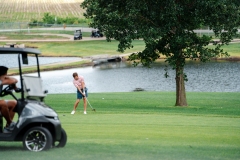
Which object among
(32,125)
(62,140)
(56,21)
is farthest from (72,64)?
(32,125)

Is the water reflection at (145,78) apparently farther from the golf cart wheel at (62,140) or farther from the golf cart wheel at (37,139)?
the golf cart wheel at (37,139)

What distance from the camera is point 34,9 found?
16000 cm

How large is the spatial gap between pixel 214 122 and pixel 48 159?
36.6ft

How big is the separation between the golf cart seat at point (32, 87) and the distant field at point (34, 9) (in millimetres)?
130625

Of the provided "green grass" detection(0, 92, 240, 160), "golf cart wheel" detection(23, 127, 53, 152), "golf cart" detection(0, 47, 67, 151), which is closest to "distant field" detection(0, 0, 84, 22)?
"green grass" detection(0, 92, 240, 160)

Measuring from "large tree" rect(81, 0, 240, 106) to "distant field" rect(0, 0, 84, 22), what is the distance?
367 feet

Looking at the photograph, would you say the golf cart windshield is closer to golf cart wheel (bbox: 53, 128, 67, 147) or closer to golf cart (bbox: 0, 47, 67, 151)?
golf cart (bbox: 0, 47, 67, 151)

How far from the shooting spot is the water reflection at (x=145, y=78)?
52031mm

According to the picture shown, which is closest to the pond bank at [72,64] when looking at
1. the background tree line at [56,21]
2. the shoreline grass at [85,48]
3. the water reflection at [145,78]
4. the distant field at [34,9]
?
the water reflection at [145,78]

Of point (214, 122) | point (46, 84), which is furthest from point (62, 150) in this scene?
point (46, 84)

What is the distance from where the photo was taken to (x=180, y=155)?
1301cm

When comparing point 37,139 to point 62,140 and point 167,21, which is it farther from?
point 167,21

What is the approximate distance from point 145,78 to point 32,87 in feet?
151

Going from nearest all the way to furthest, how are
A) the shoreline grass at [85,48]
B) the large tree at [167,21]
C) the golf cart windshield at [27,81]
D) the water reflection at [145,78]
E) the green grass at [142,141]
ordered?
1. the green grass at [142,141]
2. the golf cart windshield at [27,81]
3. the large tree at [167,21]
4. the water reflection at [145,78]
5. the shoreline grass at [85,48]
